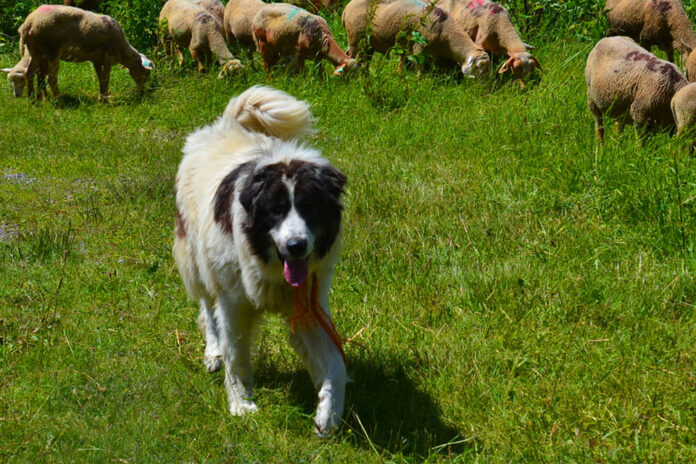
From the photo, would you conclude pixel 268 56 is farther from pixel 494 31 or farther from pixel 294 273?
pixel 294 273

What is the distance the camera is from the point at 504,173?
7387 millimetres

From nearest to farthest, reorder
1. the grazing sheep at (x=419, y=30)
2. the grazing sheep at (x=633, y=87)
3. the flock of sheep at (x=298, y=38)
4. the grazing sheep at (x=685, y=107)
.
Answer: the grazing sheep at (x=685, y=107), the grazing sheep at (x=633, y=87), the grazing sheep at (x=419, y=30), the flock of sheep at (x=298, y=38)

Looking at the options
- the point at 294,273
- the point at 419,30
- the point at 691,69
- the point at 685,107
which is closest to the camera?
the point at 294,273

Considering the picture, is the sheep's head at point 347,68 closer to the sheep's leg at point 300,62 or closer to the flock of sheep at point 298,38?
the flock of sheep at point 298,38

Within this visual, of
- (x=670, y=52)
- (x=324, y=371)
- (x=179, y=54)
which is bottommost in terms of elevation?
(x=179, y=54)

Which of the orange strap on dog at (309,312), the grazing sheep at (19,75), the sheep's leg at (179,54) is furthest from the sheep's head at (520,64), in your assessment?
the orange strap on dog at (309,312)

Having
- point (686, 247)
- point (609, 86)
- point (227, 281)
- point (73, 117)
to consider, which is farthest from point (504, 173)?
point (73, 117)

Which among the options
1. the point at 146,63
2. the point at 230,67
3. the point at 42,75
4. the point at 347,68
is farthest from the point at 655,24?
the point at 42,75

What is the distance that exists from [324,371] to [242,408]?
1.72 ft

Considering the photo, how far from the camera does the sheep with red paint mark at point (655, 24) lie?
31.1ft

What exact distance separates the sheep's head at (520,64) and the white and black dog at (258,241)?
6.15m

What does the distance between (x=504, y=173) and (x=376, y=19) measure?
466 centimetres

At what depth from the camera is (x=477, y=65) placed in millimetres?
10570

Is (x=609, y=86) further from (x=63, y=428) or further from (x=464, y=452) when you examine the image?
(x=63, y=428)
